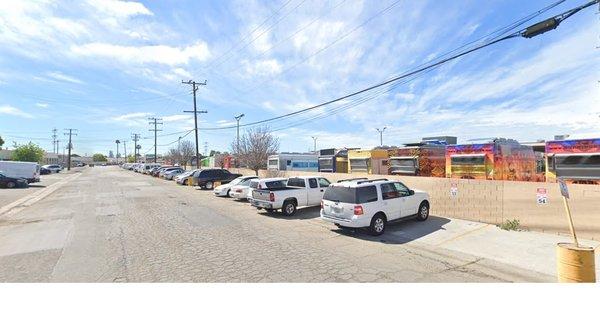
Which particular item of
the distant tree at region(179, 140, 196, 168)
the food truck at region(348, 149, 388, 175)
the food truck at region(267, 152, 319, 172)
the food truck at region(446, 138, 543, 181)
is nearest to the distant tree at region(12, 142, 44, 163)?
the distant tree at region(179, 140, 196, 168)

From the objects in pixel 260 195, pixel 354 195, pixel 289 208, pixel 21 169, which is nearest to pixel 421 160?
pixel 289 208

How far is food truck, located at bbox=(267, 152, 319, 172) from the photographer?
40000 mm

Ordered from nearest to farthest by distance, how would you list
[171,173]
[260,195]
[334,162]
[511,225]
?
1. [511,225]
2. [260,195]
3. [334,162]
4. [171,173]

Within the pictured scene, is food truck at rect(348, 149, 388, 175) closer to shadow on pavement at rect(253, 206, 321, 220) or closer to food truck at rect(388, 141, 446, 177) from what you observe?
food truck at rect(388, 141, 446, 177)

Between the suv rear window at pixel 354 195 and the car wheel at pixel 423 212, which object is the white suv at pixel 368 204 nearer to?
the suv rear window at pixel 354 195

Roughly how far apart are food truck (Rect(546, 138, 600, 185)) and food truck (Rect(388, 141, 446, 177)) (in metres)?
9.32

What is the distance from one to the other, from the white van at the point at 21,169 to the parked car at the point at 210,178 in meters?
19.2

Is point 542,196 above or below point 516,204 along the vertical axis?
above

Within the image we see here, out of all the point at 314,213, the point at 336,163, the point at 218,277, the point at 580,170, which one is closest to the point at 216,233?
the point at 218,277

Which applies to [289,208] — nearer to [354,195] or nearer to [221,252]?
[354,195]

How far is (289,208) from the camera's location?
1602cm

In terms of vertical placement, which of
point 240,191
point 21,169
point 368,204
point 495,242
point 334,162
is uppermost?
point 334,162

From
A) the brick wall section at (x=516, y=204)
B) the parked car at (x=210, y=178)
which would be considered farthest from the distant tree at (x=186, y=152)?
the brick wall section at (x=516, y=204)

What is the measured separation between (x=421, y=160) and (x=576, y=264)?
21.0 m
